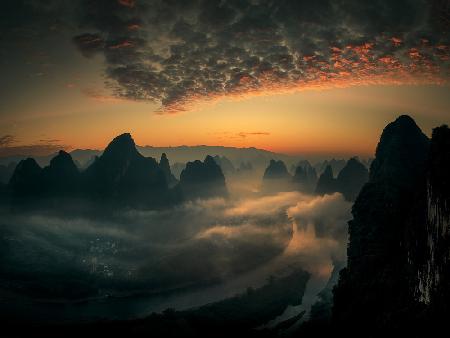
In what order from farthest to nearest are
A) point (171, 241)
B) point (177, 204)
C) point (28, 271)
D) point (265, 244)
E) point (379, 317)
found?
point (177, 204) < point (265, 244) < point (171, 241) < point (28, 271) < point (379, 317)

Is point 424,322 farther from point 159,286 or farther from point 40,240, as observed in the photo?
point 40,240

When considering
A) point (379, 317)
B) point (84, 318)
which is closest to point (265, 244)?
point (84, 318)

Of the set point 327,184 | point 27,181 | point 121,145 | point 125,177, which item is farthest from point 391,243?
point 327,184

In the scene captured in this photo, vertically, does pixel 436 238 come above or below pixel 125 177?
below

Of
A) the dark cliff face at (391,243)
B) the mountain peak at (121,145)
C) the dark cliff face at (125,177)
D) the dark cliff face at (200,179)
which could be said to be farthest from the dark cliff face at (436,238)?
the dark cliff face at (200,179)

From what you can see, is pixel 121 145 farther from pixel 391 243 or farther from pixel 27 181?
pixel 391 243

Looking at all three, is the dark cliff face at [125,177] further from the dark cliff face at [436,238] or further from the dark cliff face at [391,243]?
the dark cliff face at [436,238]
